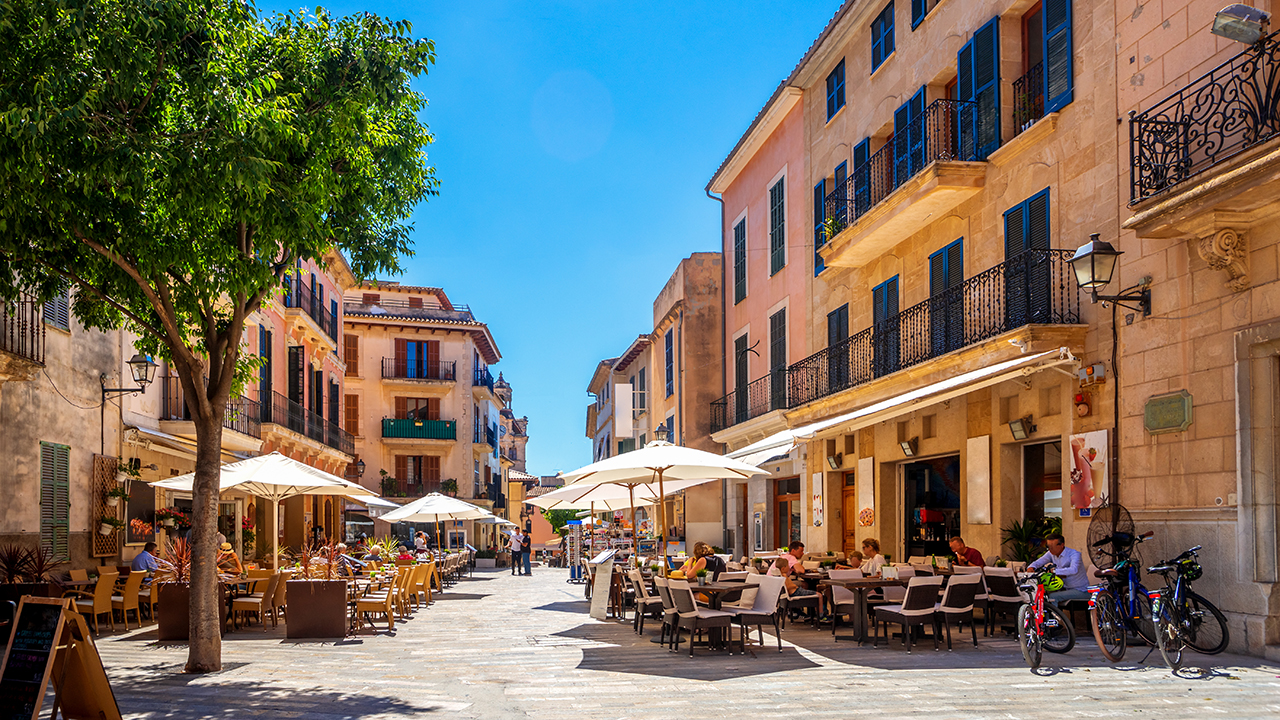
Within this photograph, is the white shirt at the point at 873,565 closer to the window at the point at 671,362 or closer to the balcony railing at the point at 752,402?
the balcony railing at the point at 752,402

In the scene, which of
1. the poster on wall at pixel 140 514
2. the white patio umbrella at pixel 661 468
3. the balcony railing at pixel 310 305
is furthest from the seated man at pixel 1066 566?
the balcony railing at pixel 310 305

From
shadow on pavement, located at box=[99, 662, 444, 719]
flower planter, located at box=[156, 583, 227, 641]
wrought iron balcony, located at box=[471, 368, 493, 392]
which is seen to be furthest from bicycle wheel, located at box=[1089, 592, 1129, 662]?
wrought iron balcony, located at box=[471, 368, 493, 392]

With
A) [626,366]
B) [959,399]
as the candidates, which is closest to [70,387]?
[959,399]

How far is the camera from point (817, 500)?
22500 millimetres

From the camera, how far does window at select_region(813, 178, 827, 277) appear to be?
72.4ft

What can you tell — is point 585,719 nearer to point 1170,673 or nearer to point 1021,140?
point 1170,673

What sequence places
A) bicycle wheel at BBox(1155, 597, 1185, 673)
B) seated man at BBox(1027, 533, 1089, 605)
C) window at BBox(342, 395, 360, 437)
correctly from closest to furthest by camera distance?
1. bicycle wheel at BBox(1155, 597, 1185, 673)
2. seated man at BBox(1027, 533, 1089, 605)
3. window at BBox(342, 395, 360, 437)

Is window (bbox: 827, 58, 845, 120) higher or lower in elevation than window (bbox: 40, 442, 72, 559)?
higher

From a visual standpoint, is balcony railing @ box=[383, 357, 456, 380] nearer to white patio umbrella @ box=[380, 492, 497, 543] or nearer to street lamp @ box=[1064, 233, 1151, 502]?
white patio umbrella @ box=[380, 492, 497, 543]

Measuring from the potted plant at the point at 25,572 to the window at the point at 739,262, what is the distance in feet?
57.7

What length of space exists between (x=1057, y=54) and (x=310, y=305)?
80.5 feet

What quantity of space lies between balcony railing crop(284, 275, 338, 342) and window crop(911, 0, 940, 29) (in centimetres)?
1722

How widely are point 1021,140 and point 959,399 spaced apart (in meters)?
4.08

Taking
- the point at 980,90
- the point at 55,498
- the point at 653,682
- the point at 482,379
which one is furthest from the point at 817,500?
the point at 482,379
